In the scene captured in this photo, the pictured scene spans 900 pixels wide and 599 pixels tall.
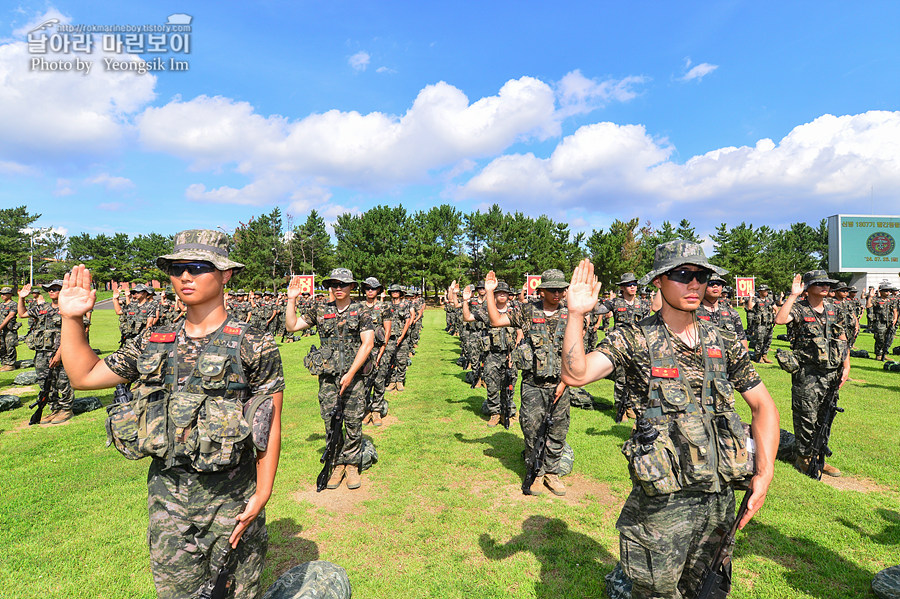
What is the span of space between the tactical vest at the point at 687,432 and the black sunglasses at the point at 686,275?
0.38 m

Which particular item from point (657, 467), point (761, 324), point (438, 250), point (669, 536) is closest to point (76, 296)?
point (657, 467)

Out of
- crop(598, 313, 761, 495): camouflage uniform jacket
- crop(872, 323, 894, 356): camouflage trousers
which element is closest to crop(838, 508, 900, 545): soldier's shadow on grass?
crop(598, 313, 761, 495): camouflage uniform jacket

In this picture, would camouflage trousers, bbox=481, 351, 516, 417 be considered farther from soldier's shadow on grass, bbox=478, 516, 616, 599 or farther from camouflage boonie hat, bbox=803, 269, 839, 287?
camouflage boonie hat, bbox=803, 269, 839, 287

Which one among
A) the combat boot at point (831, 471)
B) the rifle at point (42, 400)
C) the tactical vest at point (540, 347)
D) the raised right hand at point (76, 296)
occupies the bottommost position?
the combat boot at point (831, 471)

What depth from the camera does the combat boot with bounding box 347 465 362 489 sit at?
579 cm

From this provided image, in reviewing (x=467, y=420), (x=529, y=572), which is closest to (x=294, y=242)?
(x=467, y=420)

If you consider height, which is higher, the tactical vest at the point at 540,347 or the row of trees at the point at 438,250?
the row of trees at the point at 438,250

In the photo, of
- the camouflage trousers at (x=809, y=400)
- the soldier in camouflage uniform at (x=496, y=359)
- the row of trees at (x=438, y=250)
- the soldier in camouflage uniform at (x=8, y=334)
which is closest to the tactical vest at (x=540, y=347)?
the soldier in camouflage uniform at (x=496, y=359)

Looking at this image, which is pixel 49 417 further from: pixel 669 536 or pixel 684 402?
pixel 684 402

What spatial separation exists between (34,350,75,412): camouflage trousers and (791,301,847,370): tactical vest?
13608mm

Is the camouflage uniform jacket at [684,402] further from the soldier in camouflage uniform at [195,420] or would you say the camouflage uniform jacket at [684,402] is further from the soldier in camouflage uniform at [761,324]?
the soldier in camouflage uniform at [761,324]

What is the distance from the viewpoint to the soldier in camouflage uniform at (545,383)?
556cm

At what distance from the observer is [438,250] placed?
56.2 meters

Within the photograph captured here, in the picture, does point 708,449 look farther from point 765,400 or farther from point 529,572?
point 529,572
